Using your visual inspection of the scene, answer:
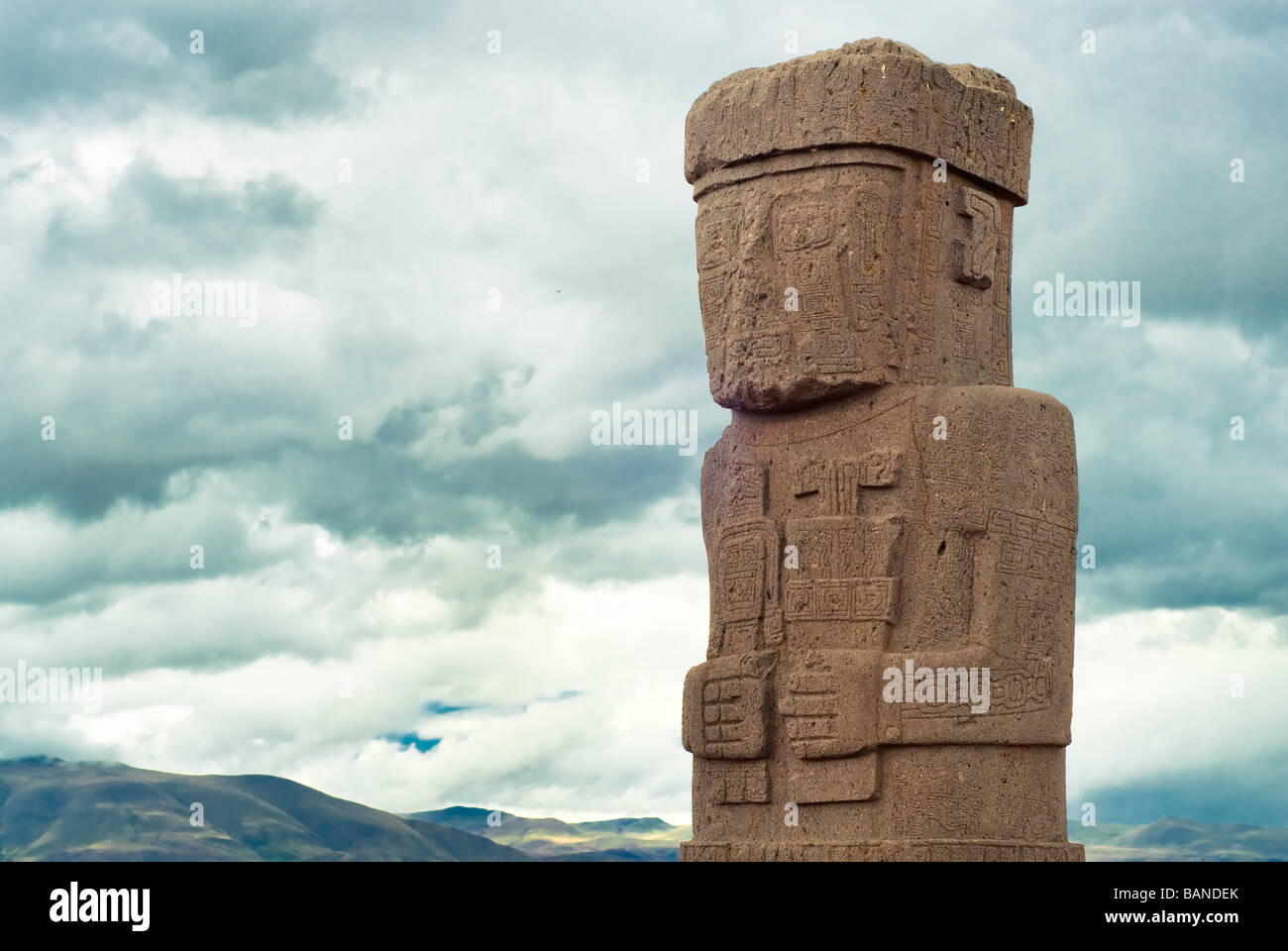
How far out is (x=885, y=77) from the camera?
1171cm

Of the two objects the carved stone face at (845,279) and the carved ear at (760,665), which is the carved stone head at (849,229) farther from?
the carved ear at (760,665)

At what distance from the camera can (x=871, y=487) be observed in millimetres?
11516

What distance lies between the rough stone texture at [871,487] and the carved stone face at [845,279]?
0.6 inches

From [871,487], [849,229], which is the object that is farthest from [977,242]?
[871,487]

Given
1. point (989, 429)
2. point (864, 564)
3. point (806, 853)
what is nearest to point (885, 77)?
point (989, 429)

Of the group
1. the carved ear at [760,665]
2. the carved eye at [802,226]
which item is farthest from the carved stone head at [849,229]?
the carved ear at [760,665]

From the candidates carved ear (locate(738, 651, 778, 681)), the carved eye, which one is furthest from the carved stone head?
carved ear (locate(738, 651, 778, 681))

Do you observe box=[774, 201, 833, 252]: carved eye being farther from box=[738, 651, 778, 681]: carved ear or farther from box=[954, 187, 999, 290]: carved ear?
box=[738, 651, 778, 681]: carved ear

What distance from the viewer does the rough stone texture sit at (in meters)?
11.1

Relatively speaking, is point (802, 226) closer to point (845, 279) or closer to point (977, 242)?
point (845, 279)

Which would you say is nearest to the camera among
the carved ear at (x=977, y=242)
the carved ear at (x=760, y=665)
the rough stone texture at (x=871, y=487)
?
the rough stone texture at (x=871, y=487)

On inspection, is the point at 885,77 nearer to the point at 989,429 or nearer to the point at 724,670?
the point at 989,429

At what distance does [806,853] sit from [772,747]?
753 mm

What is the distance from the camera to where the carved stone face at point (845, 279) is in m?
11.6
